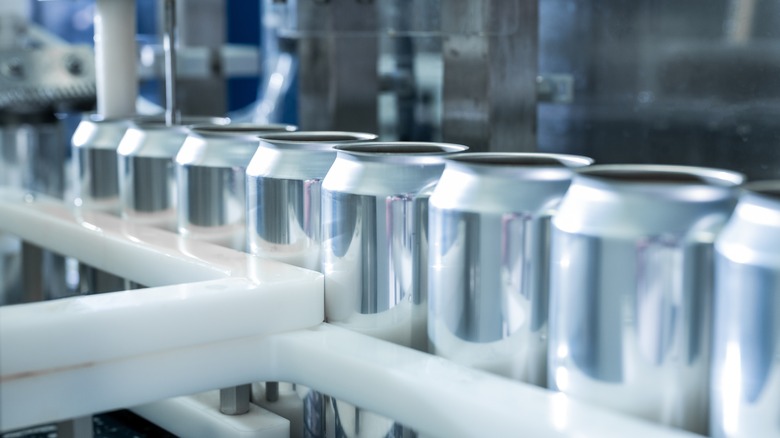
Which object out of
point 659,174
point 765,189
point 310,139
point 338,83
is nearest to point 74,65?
point 338,83

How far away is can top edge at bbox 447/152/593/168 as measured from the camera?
742 mm

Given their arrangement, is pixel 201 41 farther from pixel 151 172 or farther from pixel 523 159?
pixel 523 159

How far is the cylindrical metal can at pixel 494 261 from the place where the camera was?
68 cm

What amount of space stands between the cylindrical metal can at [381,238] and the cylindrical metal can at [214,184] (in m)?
0.19

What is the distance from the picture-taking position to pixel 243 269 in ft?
2.82

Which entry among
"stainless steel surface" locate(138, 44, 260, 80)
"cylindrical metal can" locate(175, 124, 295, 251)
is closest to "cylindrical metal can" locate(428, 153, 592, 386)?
"cylindrical metal can" locate(175, 124, 295, 251)

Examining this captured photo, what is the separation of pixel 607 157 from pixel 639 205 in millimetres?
1207

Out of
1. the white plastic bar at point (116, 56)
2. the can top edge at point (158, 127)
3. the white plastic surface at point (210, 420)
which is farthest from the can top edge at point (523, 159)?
the white plastic bar at point (116, 56)

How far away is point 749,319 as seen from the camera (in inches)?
21.9

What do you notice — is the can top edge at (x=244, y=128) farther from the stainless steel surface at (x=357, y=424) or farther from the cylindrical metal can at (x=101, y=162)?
the stainless steel surface at (x=357, y=424)

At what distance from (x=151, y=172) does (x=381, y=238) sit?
0.42 meters

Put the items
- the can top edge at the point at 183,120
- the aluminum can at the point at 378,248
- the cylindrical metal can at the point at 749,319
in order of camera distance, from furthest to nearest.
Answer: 1. the can top edge at the point at 183,120
2. the aluminum can at the point at 378,248
3. the cylindrical metal can at the point at 749,319

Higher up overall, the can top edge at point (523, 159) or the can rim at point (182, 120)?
the can rim at point (182, 120)

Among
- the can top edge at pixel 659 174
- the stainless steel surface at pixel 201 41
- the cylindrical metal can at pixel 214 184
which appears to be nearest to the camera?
the can top edge at pixel 659 174
